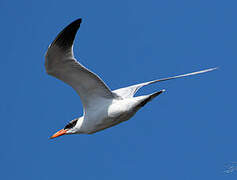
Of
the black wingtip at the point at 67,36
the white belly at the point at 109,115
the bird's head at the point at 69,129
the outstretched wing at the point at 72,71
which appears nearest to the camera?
the black wingtip at the point at 67,36

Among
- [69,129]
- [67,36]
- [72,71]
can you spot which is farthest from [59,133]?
[67,36]

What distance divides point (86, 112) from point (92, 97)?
30 cm

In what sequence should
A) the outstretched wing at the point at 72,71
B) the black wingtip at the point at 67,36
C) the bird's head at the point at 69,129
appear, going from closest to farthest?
the black wingtip at the point at 67,36, the outstretched wing at the point at 72,71, the bird's head at the point at 69,129

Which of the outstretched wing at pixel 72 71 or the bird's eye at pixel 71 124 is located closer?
the outstretched wing at pixel 72 71

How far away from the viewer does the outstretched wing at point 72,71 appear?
300 inches

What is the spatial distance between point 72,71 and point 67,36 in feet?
2.25

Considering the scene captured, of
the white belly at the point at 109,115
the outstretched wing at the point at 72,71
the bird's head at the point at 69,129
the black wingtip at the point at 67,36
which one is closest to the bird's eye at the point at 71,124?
the bird's head at the point at 69,129

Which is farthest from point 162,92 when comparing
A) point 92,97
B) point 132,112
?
point 92,97

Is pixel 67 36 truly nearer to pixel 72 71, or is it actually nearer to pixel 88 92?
pixel 72 71

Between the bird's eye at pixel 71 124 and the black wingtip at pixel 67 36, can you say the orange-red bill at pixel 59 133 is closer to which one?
the bird's eye at pixel 71 124

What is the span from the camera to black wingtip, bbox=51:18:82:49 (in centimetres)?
750

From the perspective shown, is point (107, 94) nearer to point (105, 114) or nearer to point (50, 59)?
Answer: point (105, 114)

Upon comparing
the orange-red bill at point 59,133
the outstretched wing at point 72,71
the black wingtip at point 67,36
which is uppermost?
the black wingtip at point 67,36

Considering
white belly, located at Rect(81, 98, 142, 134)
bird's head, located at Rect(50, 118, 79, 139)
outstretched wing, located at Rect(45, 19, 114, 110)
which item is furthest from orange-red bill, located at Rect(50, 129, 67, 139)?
outstretched wing, located at Rect(45, 19, 114, 110)
